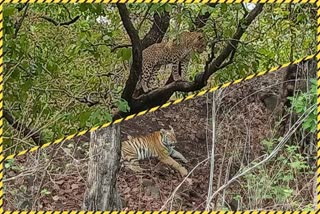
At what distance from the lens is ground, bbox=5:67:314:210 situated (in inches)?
129

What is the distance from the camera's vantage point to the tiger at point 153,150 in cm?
343

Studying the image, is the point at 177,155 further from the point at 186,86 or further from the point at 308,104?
the point at 186,86

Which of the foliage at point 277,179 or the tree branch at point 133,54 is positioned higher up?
the tree branch at point 133,54

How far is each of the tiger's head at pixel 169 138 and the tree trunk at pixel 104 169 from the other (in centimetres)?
22

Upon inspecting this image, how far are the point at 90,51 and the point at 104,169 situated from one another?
173 cm

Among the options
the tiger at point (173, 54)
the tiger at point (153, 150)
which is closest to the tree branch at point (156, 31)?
the tiger at point (173, 54)

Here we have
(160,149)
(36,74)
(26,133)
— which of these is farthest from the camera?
(36,74)

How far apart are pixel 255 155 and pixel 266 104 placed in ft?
1.13

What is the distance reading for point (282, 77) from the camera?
367cm

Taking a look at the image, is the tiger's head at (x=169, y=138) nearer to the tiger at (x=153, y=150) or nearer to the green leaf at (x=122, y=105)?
the tiger at (x=153, y=150)

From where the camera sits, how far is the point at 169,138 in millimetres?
3463

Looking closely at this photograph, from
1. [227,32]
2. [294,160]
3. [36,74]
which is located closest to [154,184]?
[294,160]

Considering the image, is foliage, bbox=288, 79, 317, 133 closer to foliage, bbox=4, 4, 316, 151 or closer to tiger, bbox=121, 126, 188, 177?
tiger, bbox=121, 126, 188, 177

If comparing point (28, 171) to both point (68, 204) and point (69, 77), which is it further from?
point (69, 77)
